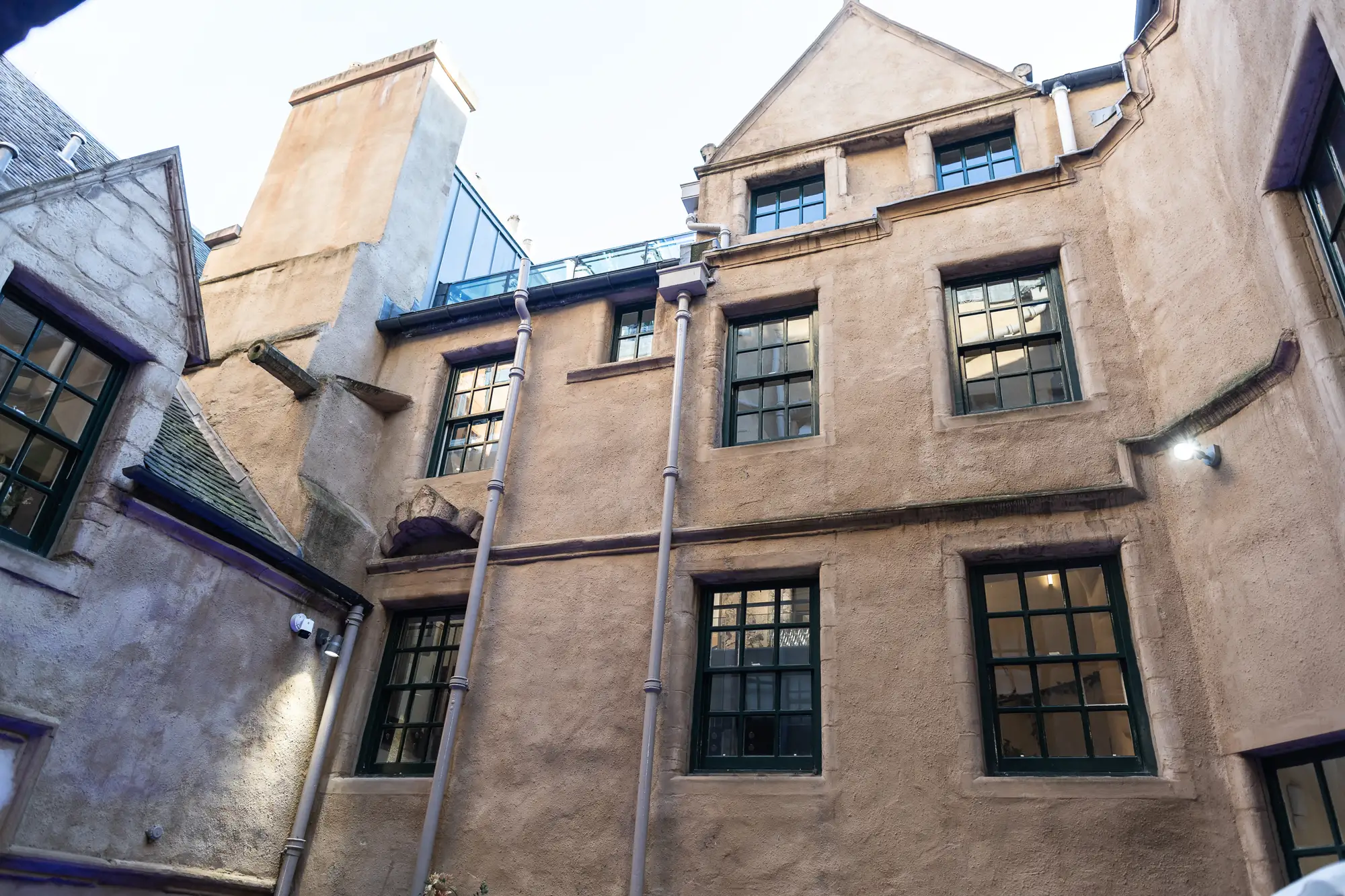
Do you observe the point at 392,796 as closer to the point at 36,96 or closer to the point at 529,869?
the point at 529,869

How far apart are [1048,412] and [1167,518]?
1.41m

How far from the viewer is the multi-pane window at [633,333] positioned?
1141cm

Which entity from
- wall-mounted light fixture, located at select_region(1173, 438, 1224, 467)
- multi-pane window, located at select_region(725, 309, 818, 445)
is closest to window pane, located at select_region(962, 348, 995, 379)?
multi-pane window, located at select_region(725, 309, 818, 445)

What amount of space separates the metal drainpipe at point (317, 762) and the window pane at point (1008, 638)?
6.62 metres

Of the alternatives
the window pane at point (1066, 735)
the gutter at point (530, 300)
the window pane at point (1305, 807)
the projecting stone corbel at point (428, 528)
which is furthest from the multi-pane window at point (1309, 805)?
the gutter at point (530, 300)

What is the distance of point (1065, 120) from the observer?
1027 cm

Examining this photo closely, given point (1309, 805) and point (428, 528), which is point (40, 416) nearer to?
point (428, 528)

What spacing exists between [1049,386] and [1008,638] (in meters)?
2.58

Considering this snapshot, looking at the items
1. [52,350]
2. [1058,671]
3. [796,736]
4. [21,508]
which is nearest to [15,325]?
[52,350]

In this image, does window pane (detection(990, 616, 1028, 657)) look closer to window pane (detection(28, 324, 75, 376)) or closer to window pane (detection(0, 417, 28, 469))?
window pane (detection(0, 417, 28, 469))

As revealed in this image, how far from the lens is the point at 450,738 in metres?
Answer: 8.98

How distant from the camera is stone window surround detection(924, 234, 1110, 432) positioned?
863cm

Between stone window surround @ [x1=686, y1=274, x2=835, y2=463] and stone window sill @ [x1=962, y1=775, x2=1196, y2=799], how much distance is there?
351 cm

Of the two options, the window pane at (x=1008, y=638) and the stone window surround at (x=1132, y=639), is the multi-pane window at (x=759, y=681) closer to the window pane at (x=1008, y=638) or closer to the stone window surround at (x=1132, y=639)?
the stone window surround at (x=1132, y=639)
